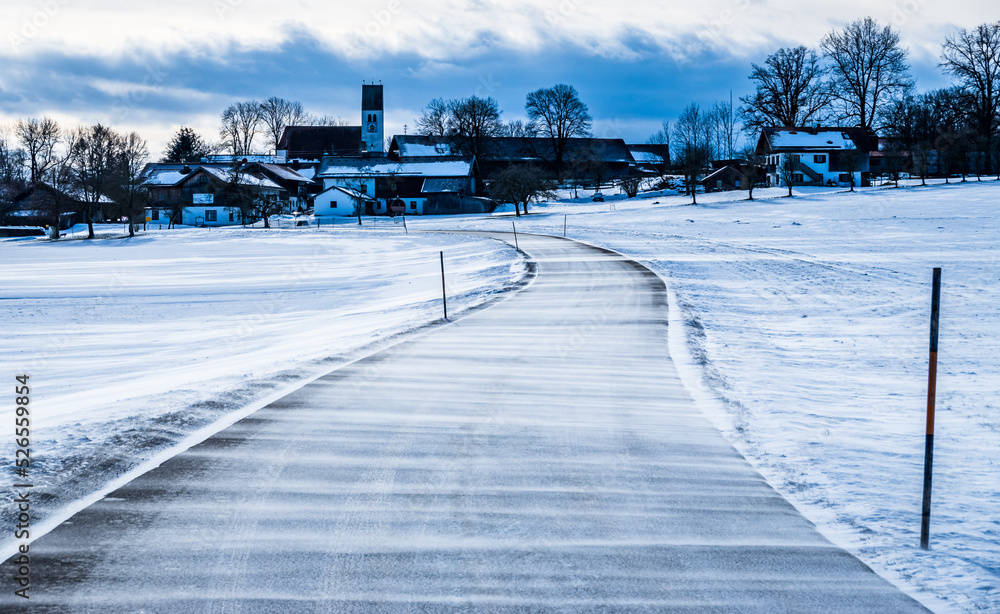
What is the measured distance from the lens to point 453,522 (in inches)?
208

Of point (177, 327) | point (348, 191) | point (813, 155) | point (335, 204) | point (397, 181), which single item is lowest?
point (177, 327)

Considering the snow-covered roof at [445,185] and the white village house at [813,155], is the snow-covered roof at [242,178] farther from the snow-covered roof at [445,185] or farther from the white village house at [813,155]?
the white village house at [813,155]

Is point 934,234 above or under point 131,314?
above

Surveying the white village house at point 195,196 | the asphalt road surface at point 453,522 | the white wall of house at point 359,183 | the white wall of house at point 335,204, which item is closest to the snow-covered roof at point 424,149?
the white wall of house at point 359,183

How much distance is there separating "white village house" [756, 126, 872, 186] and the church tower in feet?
230

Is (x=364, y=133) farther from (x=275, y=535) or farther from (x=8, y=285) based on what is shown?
(x=275, y=535)

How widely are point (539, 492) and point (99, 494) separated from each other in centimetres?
316

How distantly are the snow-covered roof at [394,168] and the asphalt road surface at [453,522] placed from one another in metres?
93.7

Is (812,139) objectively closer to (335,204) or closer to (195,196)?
(335,204)

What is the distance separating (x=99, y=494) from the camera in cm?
563

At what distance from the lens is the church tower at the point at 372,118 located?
136m

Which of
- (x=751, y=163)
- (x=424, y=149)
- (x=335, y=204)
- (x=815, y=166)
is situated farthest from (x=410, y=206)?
(x=815, y=166)

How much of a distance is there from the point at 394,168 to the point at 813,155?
50.4 m

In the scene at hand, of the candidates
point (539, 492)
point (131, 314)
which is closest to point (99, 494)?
point (539, 492)
